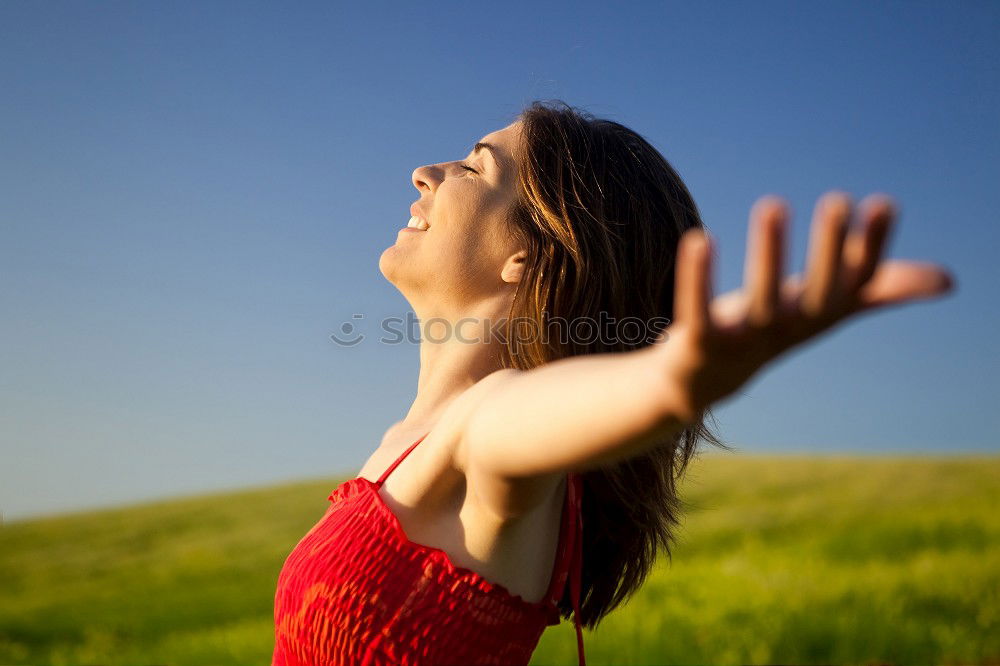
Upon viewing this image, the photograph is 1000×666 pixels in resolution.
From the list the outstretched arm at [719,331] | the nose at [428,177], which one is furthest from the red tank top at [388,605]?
the nose at [428,177]

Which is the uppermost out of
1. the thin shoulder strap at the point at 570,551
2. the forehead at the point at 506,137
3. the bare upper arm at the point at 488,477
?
the forehead at the point at 506,137

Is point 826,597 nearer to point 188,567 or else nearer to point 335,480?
point 188,567

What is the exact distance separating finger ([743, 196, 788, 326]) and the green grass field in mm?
1954

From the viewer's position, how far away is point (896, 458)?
10.3 meters

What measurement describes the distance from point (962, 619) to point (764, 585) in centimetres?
135

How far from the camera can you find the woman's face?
2.29 meters

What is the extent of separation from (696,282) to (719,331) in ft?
0.25

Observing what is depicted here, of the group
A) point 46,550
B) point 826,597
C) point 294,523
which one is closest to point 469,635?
point 826,597

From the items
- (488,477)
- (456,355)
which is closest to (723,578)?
(456,355)

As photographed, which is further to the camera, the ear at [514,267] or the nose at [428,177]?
the nose at [428,177]

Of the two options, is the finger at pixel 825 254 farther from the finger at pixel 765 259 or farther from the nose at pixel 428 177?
the nose at pixel 428 177

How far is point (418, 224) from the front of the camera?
2.48m

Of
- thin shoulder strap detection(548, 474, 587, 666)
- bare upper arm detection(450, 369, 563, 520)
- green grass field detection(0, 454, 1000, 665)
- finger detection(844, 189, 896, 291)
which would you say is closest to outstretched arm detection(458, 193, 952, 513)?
finger detection(844, 189, 896, 291)

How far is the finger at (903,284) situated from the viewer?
84 cm
